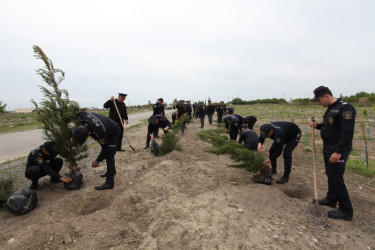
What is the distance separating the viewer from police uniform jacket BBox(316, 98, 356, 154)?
2.83m

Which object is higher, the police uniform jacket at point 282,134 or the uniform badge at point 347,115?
the uniform badge at point 347,115

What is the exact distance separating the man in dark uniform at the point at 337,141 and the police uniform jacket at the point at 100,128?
12.3 ft

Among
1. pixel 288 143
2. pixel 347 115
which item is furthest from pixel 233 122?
pixel 347 115

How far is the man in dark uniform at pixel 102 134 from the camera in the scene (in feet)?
12.3

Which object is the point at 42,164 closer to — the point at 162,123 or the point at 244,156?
the point at 162,123

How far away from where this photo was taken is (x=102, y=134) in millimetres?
3840

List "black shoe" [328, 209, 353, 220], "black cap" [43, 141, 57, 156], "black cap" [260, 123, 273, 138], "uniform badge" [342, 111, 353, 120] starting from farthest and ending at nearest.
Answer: "black cap" [260, 123, 273, 138]
"black cap" [43, 141, 57, 156]
"black shoe" [328, 209, 353, 220]
"uniform badge" [342, 111, 353, 120]

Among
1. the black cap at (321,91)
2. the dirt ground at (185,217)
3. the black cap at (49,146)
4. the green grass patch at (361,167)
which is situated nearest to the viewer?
the dirt ground at (185,217)

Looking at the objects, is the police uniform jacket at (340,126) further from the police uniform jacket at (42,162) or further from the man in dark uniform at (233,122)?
the police uniform jacket at (42,162)

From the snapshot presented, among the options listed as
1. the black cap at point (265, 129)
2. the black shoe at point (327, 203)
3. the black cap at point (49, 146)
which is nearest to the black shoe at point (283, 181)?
the black shoe at point (327, 203)

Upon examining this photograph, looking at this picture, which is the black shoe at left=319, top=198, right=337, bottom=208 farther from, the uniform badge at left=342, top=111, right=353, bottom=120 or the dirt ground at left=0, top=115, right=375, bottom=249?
the uniform badge at left=342, top=111, right=353, bottom=120

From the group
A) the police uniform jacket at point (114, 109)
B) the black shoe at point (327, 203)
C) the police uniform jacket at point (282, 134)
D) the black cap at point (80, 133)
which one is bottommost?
the black shoe at point (327, 203)

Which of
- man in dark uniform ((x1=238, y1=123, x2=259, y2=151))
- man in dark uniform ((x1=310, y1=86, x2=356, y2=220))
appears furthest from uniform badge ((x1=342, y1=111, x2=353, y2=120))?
man in dark uniform ((x1=238, y1=123, x2=259, y2=151))

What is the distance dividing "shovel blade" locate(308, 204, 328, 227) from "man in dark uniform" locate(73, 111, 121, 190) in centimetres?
359
